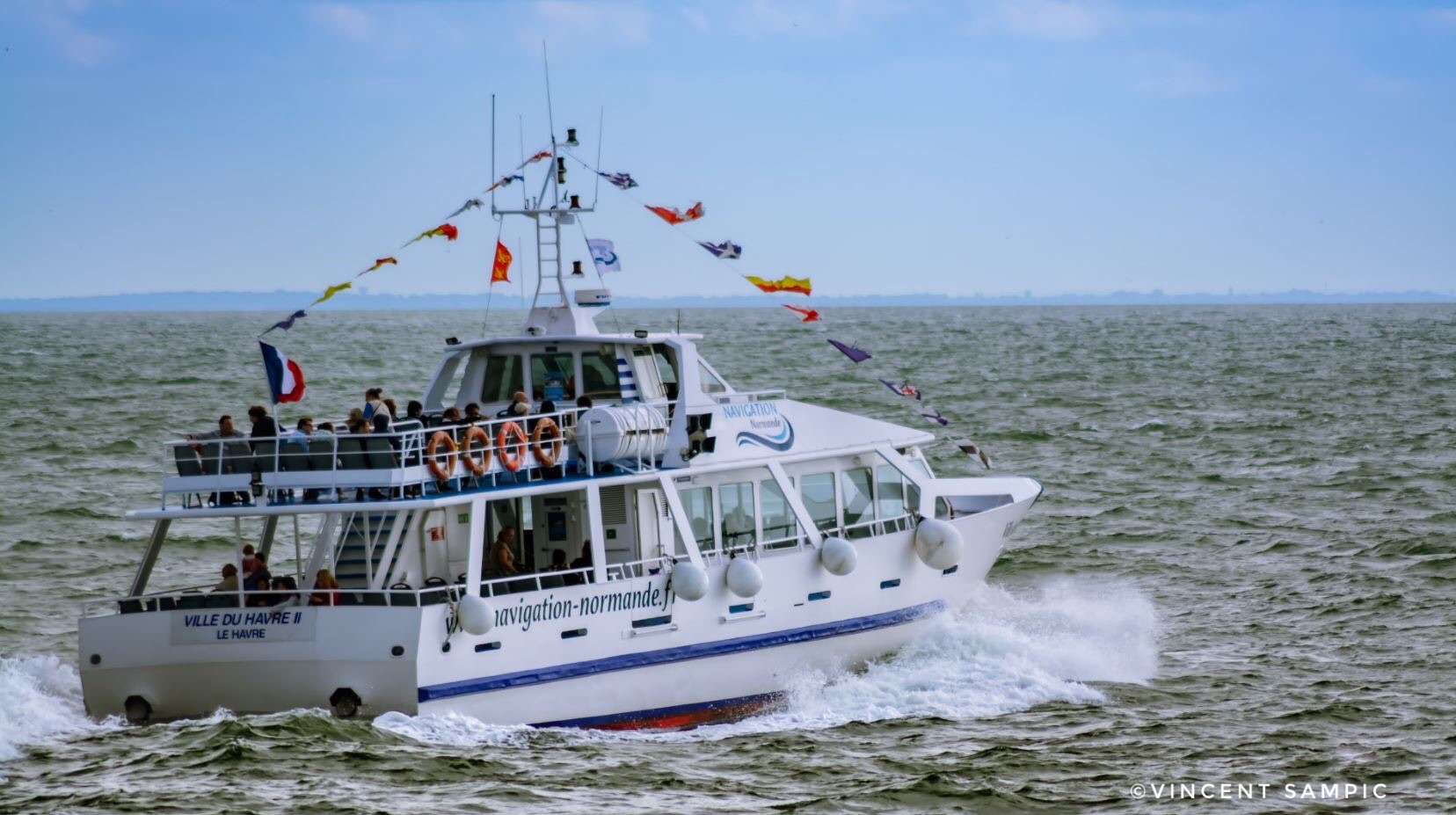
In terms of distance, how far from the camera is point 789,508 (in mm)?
21938

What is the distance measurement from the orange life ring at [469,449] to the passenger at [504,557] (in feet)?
3.18

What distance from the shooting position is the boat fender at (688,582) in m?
19.8

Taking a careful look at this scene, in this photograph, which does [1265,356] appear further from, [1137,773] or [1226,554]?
[1137,773]

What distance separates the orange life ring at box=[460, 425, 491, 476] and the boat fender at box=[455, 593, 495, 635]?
150cm

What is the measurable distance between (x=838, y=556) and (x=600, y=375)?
149 inches

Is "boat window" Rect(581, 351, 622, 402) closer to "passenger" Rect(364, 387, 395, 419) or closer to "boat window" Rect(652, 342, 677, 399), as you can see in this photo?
"boat window" Rect(652, 342, 677, 399)

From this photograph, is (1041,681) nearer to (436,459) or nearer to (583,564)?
(583,564)

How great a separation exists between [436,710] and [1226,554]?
17325mm

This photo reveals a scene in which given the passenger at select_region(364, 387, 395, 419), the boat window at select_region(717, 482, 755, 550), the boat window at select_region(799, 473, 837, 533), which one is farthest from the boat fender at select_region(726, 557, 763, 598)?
the passenger at select_region(364, 387, 395, 419)

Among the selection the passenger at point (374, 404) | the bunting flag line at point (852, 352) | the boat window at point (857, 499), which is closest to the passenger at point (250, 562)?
the passenger at point (374, 404)

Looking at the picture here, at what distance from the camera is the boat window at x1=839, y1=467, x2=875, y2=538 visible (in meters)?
22.7

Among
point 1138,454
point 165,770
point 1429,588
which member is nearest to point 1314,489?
point 1138,454

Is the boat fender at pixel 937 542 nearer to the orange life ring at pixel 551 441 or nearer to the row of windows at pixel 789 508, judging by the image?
the row of windows at pixel 789 508

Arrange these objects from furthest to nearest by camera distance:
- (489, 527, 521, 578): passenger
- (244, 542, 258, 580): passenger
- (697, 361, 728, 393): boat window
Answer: (697, 361, 728, 393): boat window, (489, 527, 521, 578): passenger, (244, 542, 258, 580): passenger
